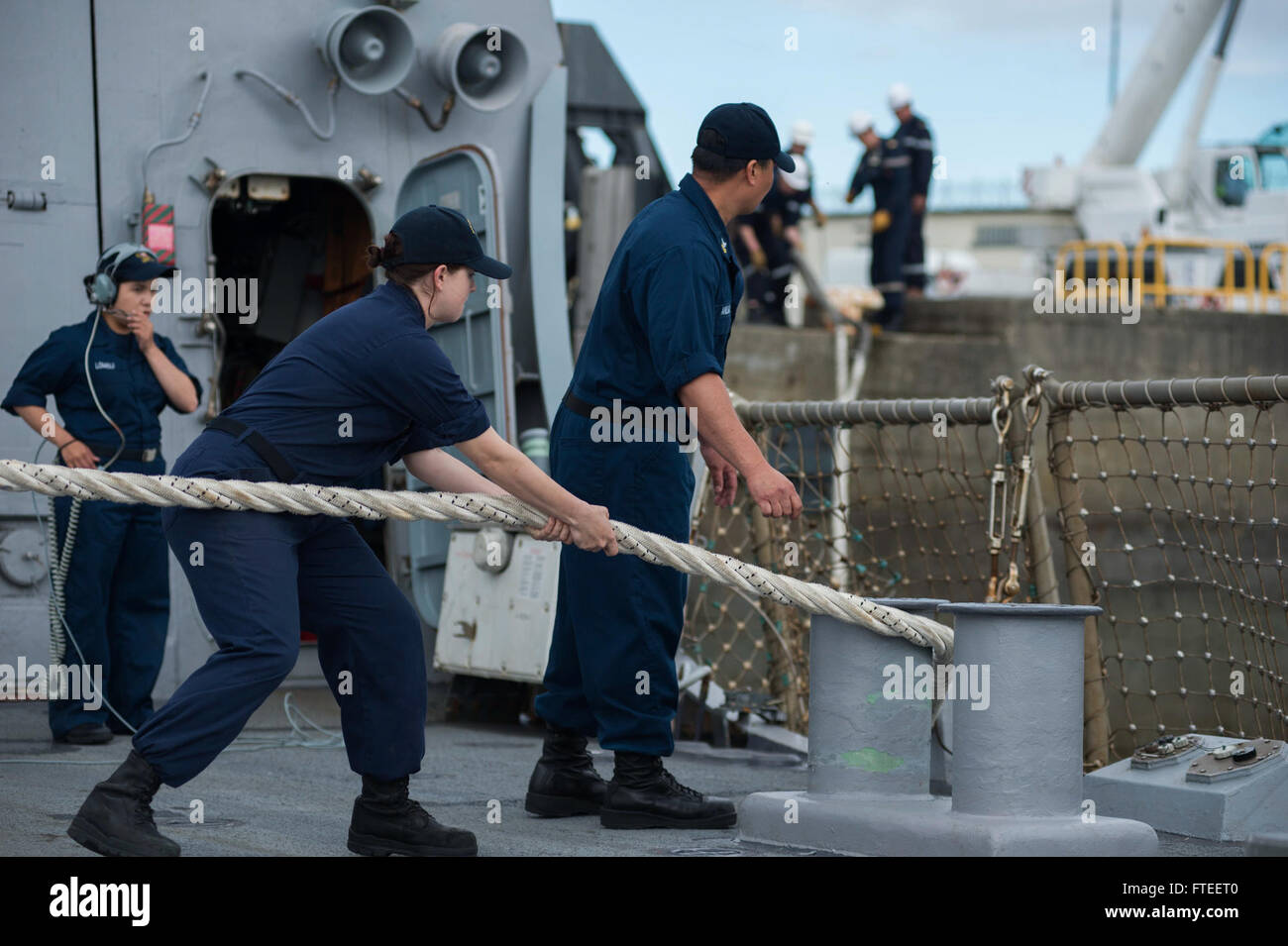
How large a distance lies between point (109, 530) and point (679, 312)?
9.06 feet

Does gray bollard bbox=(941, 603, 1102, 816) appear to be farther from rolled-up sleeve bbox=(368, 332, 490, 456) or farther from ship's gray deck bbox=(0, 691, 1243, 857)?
rolled-up sleeve bbox=(368, 332, 490, 456)

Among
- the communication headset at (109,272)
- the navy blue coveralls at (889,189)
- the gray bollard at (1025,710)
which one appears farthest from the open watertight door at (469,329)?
the navy blue coveralls at (889,189)

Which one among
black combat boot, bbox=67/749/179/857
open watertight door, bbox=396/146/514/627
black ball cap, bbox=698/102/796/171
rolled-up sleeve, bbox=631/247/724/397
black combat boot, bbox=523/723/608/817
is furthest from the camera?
open watertight door, bbox=396/146/514/627

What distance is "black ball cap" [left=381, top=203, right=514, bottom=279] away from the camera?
11.4 ft

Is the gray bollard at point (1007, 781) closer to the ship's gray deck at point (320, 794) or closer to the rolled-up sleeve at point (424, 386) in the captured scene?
the ship's gray deck at point (320, 794)

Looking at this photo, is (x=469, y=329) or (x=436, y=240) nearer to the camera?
(x=436, y=240)

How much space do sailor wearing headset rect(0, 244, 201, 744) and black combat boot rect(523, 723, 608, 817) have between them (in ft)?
6.46

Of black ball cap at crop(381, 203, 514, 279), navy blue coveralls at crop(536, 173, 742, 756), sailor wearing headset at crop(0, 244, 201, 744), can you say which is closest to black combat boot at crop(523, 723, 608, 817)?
navy blue coveralls at crop(536, 173, 742, 756)

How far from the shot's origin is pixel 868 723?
369 cm

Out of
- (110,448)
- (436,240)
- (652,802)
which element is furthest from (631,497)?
(110,448)

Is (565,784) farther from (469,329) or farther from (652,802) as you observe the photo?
(469,329)

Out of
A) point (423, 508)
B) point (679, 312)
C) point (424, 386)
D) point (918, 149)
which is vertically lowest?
point (423, 508)

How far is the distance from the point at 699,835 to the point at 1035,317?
12506 millimetres

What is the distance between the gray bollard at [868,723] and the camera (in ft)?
12.1
